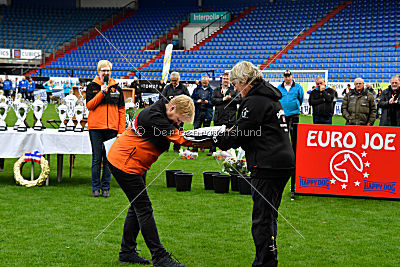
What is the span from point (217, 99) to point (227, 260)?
21.8ft

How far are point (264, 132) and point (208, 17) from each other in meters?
34.3

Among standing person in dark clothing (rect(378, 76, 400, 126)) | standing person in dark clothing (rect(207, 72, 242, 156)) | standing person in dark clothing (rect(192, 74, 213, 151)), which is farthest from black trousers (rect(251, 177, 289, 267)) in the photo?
standing person in dark clothing (rect(192, 74, 213, 151))

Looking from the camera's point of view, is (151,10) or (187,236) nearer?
(187,236)

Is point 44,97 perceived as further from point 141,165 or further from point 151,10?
point 141,165

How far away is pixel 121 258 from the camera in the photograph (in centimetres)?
463

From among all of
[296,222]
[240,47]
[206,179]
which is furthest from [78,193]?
[240,47]

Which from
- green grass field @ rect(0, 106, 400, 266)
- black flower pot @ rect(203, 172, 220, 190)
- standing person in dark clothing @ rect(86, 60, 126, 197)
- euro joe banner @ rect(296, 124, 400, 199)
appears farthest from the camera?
black flower pot @ rect(203, 172, 220, 190)

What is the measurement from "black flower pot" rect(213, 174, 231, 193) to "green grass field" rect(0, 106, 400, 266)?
13 cm

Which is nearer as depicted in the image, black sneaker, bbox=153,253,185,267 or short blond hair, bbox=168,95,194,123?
short blond hair, bbox=168,95,194,123

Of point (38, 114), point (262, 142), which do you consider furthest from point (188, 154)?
point (262, 142)

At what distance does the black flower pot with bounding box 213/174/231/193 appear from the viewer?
776 cm

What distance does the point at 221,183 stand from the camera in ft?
25.5

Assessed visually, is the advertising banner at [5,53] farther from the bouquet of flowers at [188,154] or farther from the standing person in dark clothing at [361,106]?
the standing person in dark clothing at [361,106]

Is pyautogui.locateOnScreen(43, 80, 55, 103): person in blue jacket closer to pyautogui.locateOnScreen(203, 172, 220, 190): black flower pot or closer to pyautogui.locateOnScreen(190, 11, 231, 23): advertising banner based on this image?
pyautogui.locateOnScreen(190, 11, 231, 23): advertising banner
